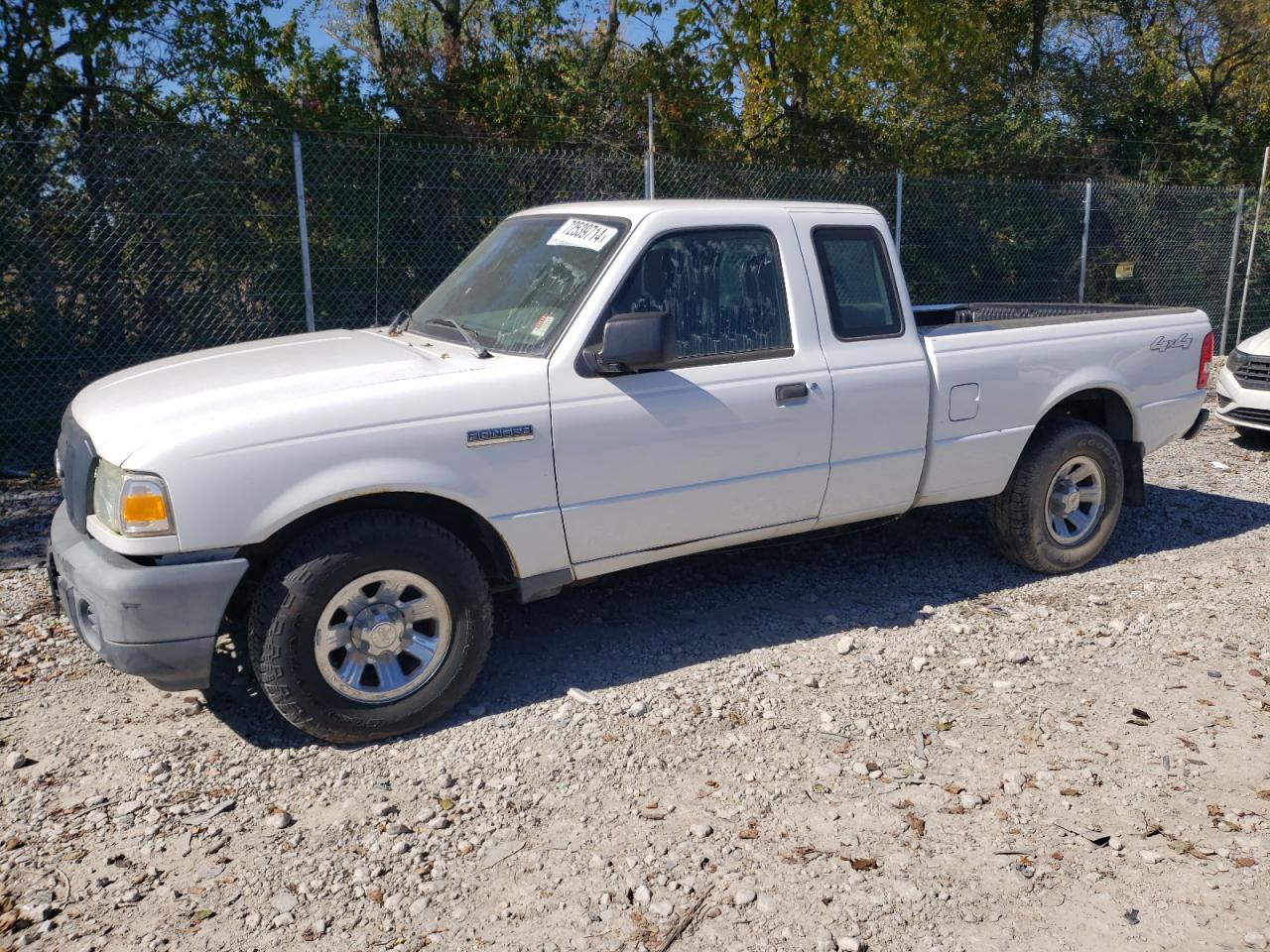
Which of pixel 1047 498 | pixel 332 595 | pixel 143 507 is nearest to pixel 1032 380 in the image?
pixel 1047 498

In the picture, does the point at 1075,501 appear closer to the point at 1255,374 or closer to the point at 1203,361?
the point at 1203,361

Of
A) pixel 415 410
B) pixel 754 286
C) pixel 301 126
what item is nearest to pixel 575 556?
pixel 415 410

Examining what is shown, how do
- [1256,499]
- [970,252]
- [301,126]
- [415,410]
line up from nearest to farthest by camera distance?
[415,410]
[1256,499]
[301,126]
[970,252]

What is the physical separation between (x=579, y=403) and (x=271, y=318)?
5424mm

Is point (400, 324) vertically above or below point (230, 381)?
above

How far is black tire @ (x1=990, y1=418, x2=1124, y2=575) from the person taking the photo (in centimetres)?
566

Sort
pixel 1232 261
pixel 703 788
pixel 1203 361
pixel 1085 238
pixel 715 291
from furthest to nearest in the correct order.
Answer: pixel 1232 261
pixel 1085 238
pixel 1203 361
pixel 715 291
pixel 703 788

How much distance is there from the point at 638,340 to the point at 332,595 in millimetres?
1476

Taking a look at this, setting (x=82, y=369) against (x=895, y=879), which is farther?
(x=82, y=369)

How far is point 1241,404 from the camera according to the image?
9.22 metres

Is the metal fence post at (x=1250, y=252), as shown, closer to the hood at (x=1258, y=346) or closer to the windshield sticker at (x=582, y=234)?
the hood at (x=1258, y=346)

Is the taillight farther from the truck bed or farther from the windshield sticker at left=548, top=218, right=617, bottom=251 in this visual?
the windshield sticker at left=548, top=218, right=617, bottom=251

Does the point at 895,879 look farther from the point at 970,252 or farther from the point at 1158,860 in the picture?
the point at 970,252

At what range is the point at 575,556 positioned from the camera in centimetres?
439
